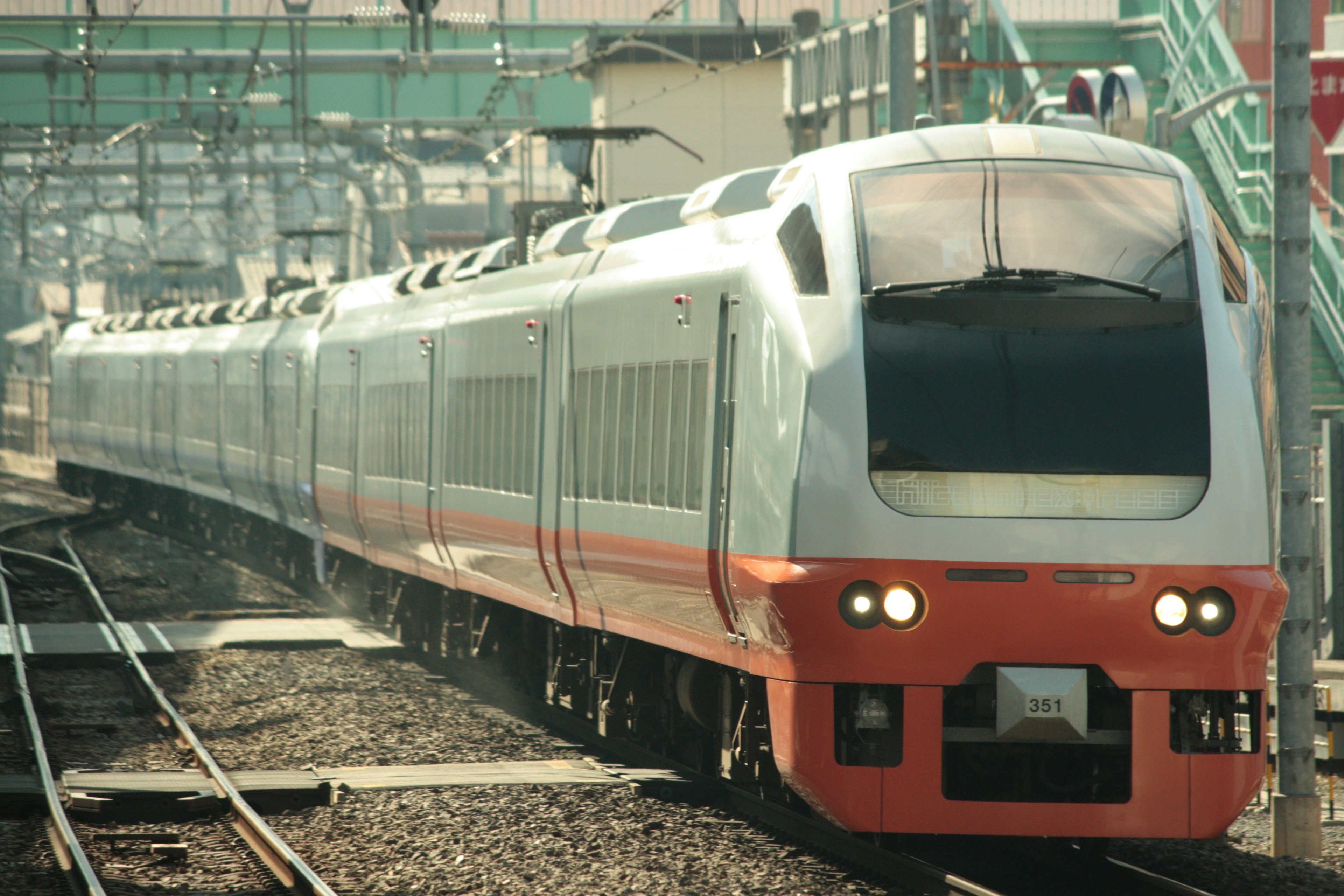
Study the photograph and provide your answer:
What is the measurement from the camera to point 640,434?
32.7 ft

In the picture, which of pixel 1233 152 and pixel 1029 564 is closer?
pixel 1029 564

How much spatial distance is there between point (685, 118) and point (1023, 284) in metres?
27.5

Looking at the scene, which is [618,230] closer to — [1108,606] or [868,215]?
[868,215]

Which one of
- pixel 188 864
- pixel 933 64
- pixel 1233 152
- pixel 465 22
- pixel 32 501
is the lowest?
pixel 32 501

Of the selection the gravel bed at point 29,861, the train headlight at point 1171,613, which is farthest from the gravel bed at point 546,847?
the train headlight at point 1171,613

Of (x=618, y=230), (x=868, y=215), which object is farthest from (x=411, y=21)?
(x=868, y=215)

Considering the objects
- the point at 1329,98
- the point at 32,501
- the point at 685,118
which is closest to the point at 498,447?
the point at 1329,98

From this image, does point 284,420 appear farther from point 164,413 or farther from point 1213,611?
point 1213,611

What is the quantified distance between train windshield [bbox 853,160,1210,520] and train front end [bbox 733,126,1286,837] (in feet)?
0.03

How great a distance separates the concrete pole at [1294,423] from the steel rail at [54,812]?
5210mm

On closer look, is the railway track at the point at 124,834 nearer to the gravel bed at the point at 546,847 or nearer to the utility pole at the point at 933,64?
the gravel bed at the point at 546,847

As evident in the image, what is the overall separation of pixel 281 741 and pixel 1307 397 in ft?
22.0

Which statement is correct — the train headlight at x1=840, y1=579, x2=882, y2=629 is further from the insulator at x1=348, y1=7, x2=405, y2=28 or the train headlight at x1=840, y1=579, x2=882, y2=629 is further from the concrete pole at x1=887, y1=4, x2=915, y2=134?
the insulator at x1=348, y1=7, x2=405, y2=28

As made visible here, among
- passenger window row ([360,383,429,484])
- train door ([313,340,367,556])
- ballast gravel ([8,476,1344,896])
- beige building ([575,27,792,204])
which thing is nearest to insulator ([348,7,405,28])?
train door ([313,340,367,556])
